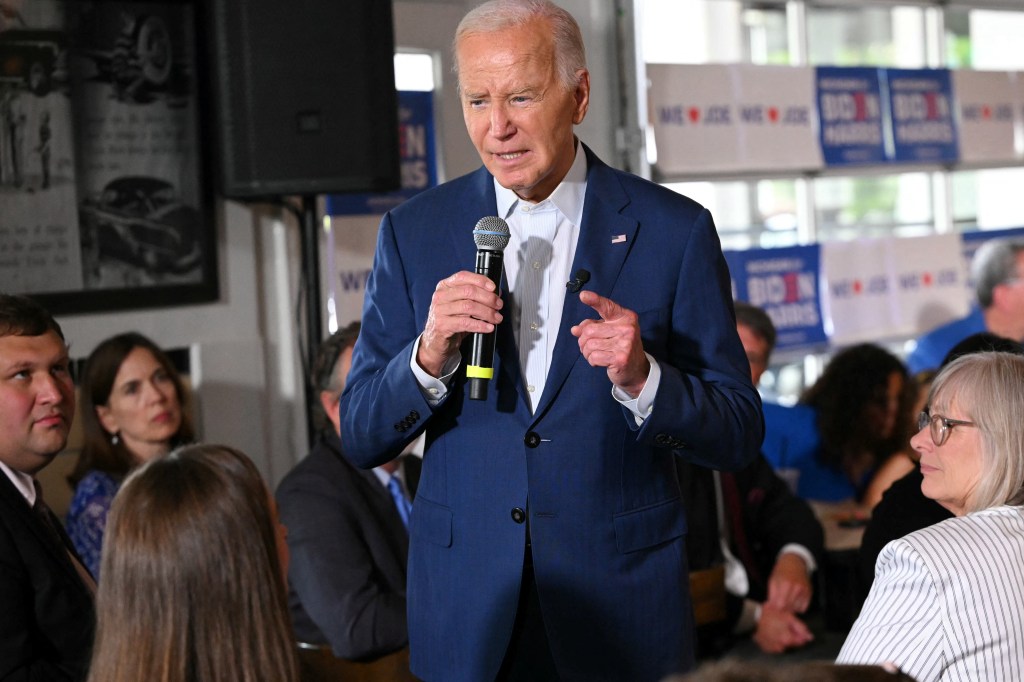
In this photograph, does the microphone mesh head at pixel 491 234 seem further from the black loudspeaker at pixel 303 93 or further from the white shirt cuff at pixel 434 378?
the black loudspeaker at pixel 303 93

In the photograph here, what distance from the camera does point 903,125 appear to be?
6.51 metres

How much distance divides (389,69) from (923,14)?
160 inches

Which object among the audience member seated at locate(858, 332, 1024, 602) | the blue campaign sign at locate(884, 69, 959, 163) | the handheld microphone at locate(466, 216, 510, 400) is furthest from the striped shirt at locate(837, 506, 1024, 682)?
the blue campaign sign at locate(884, 69, 959, 163)

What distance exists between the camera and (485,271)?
5.66ft

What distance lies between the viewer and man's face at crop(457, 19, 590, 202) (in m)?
1.79

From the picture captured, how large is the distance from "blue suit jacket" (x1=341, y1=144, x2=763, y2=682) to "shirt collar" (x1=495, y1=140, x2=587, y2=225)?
0.02 metres

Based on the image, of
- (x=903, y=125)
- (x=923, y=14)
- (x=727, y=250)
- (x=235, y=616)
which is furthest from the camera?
(x=923, y=14)

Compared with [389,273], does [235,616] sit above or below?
below

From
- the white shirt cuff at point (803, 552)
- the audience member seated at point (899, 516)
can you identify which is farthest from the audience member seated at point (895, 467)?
the audience member seated at point (899, 516)

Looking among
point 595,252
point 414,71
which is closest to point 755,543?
point 414,71

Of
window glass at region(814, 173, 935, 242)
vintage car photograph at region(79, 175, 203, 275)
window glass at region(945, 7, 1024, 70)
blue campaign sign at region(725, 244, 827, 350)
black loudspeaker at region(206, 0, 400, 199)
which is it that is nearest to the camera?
black loudspeaker at region(206, 0, 400, 199)

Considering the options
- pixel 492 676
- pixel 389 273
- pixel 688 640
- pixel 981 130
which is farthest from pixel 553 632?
pixel 981 130

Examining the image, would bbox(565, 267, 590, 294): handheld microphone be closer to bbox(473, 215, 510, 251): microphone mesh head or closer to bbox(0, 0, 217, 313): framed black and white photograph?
bbox(473, 215, 510, 251): microphone mesh head

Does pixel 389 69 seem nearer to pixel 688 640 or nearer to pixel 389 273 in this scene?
pixel 389 273
